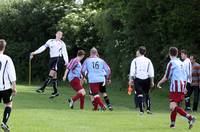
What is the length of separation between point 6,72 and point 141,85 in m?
8.18

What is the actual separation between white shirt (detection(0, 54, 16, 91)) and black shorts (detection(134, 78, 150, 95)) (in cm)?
772

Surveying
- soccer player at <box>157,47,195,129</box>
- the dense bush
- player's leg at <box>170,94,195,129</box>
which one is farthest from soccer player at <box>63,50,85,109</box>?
the dense bush

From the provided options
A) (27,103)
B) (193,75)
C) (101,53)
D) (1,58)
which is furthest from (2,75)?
(101,53)

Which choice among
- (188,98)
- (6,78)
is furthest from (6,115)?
(188,98)

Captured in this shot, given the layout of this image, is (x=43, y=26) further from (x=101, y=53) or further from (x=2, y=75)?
(x=2, y=75)

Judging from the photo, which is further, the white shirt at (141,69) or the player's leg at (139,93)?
the white shirt at (141,69)

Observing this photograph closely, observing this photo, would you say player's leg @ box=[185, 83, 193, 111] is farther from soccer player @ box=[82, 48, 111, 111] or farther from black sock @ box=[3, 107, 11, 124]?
black sock @ box=[3, 107, 11, 124]

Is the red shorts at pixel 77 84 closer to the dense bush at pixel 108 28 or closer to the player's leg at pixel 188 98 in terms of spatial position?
→ the player's leg at pixel 188 98

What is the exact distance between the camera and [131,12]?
39.5 metres

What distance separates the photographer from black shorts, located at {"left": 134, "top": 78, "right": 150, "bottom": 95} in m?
23.3

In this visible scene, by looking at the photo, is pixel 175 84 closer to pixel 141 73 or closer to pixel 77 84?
pixel 141 73

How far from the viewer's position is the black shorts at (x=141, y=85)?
76.5 feet

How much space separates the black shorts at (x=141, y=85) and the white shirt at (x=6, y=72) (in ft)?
25.3

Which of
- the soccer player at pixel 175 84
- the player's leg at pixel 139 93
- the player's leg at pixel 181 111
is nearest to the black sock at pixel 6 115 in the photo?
the soccer player at pixel 175 84
